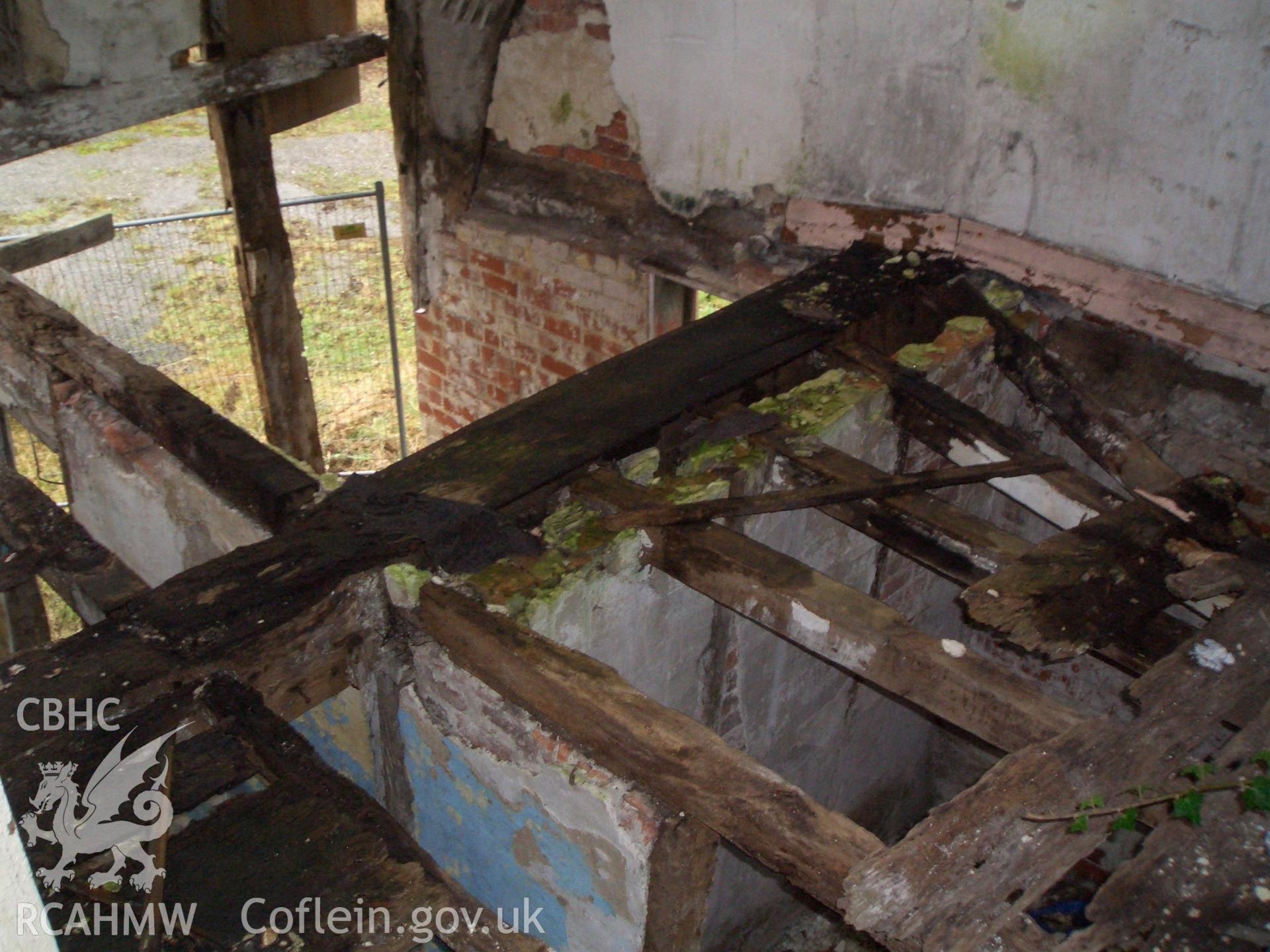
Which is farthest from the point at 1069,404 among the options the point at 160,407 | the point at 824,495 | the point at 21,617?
the point at 21,617

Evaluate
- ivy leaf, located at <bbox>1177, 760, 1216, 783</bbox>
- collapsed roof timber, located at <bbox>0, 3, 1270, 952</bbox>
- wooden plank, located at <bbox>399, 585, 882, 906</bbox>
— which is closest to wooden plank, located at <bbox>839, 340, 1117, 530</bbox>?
collapsed roof timber, located at <bbox>0, 3, 1270, 952</bbox>

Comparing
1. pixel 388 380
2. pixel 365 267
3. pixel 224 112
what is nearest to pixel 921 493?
pixel 224 112

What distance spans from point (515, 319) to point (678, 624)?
242 centimetres

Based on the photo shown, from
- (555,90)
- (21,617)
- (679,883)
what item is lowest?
(21,617)

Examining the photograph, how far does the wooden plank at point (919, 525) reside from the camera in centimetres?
274

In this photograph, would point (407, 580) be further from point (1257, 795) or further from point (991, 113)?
point (991, 113)

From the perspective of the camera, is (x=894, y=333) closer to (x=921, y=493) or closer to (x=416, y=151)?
(x=921, y=493)

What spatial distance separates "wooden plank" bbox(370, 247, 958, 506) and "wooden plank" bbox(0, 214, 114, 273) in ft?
8.66

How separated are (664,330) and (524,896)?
265 centimetres

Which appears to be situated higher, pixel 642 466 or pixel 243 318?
pixel 642 466

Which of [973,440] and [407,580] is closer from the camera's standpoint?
[407,580]

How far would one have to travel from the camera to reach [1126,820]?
1.95m

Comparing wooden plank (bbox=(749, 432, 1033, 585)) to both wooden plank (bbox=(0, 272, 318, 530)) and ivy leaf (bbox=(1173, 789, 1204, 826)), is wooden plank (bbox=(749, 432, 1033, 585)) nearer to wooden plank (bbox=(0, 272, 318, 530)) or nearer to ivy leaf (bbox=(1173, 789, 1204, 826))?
ivy leaf (bbox=(1173, 789, 1204, 826))

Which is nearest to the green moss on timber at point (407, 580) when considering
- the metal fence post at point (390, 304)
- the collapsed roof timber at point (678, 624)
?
the collapsed roof timber at point (678, 624)
